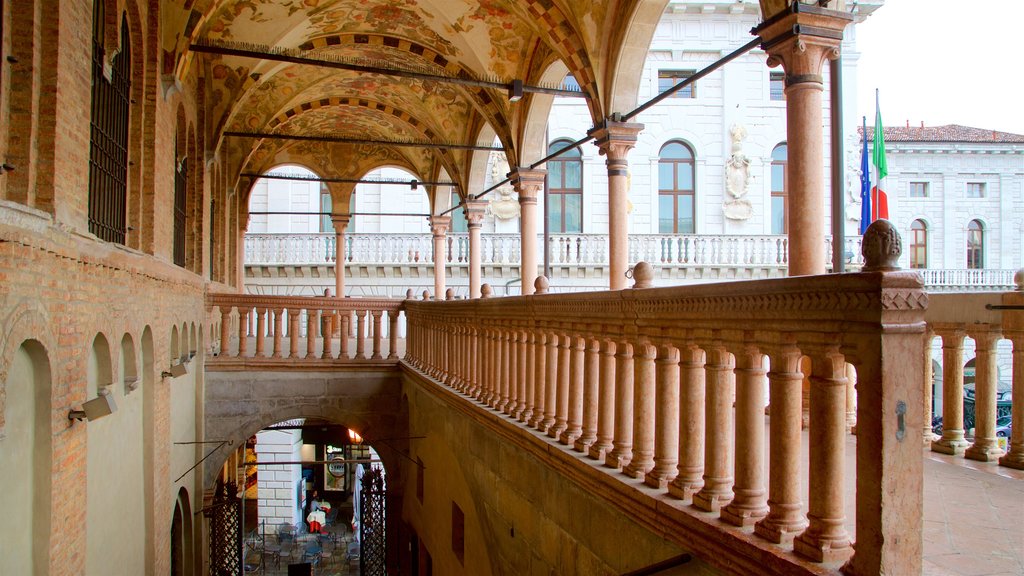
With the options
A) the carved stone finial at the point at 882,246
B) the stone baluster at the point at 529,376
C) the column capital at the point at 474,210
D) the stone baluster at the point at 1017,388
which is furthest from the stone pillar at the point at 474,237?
the carved stone finial at the point at 882,246

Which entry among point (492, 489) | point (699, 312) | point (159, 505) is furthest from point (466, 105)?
point (699, 312)

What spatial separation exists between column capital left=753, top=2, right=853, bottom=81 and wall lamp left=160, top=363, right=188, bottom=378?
643cm

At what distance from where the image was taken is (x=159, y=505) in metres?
7.72

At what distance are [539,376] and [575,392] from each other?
69 centimetres

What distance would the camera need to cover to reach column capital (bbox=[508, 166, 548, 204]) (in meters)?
13.0

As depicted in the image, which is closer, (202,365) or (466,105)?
(202,365)

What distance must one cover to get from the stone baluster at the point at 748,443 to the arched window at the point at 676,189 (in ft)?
62.8

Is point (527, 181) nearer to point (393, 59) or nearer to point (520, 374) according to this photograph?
point (393, 59)

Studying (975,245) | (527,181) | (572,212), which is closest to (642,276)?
(527,181)

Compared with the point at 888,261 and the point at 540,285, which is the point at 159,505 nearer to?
the point at 540,285

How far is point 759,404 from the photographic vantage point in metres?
2.80

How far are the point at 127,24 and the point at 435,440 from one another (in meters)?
5.07

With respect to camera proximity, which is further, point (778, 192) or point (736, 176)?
point (778, 192)

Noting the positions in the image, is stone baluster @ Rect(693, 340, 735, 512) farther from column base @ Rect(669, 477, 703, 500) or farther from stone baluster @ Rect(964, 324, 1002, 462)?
stone baluster @ Rect(964, 324, 1002, 462)
